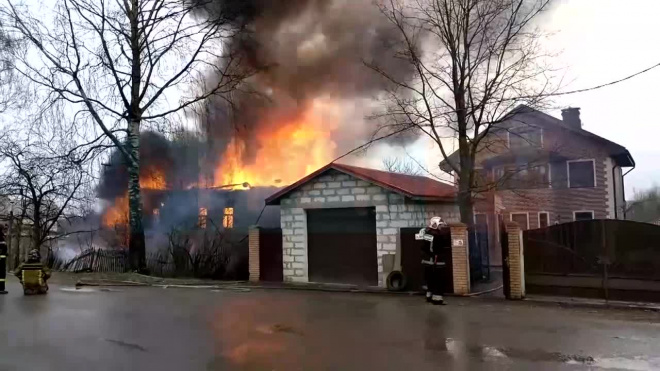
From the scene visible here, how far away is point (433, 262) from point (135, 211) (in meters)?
12.1

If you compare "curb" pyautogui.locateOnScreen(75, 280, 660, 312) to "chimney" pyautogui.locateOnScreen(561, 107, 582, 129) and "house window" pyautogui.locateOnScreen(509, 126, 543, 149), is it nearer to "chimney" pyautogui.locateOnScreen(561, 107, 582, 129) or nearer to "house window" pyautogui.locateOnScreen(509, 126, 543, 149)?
"house window" pyautogui.locateOnScreen(509, 126, 543, 149)

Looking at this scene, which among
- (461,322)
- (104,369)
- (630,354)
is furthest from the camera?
(461,322)

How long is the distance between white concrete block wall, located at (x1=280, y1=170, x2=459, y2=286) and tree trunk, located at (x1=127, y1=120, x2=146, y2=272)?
6.01m

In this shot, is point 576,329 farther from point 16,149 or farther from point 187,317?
point 16,149

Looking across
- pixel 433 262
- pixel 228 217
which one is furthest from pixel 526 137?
pixel 228 217

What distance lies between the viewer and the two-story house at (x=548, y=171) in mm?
16891

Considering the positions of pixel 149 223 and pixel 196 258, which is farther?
pixel 149 223

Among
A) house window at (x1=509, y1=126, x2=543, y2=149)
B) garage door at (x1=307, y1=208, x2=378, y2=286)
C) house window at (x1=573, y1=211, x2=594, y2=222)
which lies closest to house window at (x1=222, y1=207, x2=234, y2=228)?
garage door at (x1=307, y1=208, x2=378, y2=286)

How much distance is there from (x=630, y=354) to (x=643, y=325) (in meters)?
2.31

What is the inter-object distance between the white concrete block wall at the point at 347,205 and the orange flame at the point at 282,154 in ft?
19.1

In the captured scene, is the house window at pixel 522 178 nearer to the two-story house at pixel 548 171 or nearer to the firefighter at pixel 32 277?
the two-story house at pixel 548 171

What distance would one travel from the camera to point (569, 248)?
10.9 metres

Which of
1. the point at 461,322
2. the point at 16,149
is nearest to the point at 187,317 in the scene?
the point at 461,322

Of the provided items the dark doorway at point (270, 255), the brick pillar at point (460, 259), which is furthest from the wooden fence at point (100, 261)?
the brick pillar at point (460, 259)
